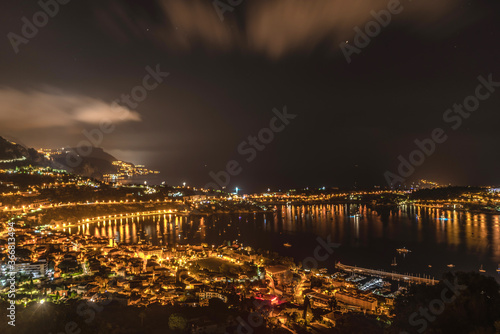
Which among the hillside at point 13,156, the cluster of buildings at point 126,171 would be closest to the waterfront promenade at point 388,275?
the hillside at point 13,156

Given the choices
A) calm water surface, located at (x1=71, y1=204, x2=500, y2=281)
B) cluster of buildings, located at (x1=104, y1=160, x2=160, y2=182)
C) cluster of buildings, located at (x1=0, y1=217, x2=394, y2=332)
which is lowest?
calm water surface, located at (x1=71, y1=204, x2=500, y2=281)

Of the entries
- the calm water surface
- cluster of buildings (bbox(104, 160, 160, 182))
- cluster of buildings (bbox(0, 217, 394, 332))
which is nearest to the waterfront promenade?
the calm water surface

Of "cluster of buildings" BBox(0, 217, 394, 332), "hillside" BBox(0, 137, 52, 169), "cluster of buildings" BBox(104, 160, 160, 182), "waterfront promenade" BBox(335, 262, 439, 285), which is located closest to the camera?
"cluster of buildings" BBox(0, 217, 394, 332)

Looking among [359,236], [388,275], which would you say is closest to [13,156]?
[359,236]

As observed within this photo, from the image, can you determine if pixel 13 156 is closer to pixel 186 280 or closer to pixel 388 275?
pixel 186 280

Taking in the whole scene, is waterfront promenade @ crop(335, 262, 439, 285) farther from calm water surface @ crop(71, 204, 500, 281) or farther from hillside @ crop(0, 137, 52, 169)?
hillside @ crop(0, 137, 52, 169)

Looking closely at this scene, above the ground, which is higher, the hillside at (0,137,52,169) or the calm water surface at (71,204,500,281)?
the hillside at (0,137,52,169)

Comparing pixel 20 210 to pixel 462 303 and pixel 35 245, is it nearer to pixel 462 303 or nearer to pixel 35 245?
pixel 35 245

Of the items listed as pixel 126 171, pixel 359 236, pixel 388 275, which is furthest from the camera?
pixel 126 171

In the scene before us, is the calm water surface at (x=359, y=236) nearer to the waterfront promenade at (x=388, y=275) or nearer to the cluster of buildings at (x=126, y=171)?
the waterfront promenade at (x=388, y=275)
